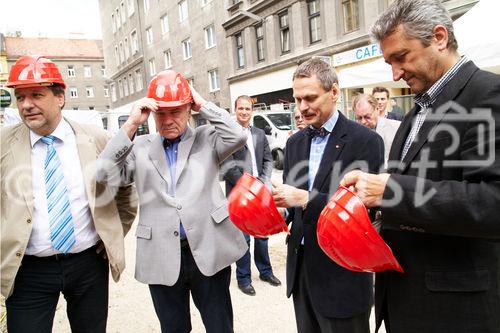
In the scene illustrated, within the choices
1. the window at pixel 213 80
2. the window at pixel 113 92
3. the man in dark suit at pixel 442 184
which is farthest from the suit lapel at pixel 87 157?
the window at pixel 113 92

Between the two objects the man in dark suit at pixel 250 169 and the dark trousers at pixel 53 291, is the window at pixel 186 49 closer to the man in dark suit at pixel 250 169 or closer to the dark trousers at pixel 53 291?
the man in dark suit at pixel 250 169

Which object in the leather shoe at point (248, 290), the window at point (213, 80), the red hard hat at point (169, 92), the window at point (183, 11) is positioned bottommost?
the leather shoe at point (248, 290)

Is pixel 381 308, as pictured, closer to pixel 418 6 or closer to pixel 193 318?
pixel 418 6

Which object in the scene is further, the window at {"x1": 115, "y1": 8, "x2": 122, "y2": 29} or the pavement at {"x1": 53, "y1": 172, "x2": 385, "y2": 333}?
the window at {"x1": 115, "y1": 8, "x2": 122, "y2": 29}

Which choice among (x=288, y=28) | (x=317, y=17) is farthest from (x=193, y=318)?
(x=288, y=28)

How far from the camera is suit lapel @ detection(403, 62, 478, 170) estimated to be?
A: 1.23m

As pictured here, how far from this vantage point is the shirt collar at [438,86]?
4.17 feet

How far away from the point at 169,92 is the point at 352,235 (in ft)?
4.23

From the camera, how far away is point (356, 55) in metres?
13.1

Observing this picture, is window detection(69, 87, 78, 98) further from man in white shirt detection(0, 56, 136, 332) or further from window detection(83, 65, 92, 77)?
man in white shirt detection(0, 56, 136, 332)

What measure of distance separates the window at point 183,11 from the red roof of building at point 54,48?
34122 millimetres

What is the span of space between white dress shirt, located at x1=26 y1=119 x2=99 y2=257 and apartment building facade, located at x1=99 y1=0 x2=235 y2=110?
1485cm

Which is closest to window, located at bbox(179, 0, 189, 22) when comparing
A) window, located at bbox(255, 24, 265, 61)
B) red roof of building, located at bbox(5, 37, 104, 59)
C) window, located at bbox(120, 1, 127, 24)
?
window, located at bbox(255, 24, 265, 61)

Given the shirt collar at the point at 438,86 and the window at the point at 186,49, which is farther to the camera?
the window at the point at 186,49
